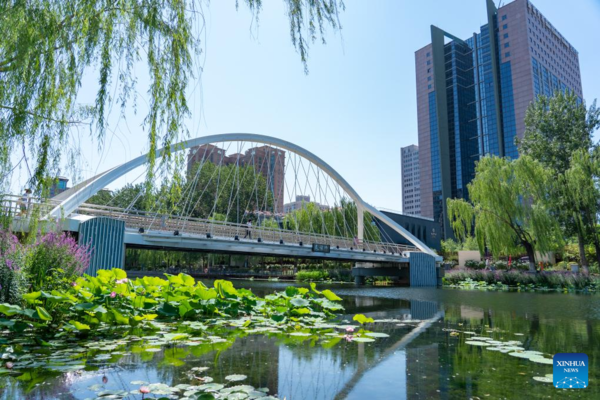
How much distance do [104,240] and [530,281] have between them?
67.6 ft

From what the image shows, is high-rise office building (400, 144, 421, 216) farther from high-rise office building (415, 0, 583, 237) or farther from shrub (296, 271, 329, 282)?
shrub (296, 271, 329, 282)

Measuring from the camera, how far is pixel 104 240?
1332 centimetres

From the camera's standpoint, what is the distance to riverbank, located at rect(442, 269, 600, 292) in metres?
18.7

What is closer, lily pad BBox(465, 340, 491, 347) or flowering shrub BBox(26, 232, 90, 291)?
lily pad BBox(465, 340, 491, 347)

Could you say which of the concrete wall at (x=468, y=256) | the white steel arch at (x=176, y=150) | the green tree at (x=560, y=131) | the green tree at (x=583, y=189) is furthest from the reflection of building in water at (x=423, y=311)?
the concrete wall at (x=468, y=256)

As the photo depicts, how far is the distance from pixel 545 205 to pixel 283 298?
791 inches

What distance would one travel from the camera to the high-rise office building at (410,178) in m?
121

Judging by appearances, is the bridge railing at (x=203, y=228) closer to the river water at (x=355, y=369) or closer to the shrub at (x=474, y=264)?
the shrub at (x=474, y=264)

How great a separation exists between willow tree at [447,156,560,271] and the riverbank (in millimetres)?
1364

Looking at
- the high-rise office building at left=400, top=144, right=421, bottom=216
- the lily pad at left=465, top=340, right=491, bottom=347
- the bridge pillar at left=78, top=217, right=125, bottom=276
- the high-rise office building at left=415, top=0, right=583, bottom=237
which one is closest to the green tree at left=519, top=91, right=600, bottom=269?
the lily pad at left=465, top=340, right=491, bottom=347

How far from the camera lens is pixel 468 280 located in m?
24.4

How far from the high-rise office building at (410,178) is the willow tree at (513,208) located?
9913cm

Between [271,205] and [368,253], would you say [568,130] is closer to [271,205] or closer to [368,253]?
[368,253]

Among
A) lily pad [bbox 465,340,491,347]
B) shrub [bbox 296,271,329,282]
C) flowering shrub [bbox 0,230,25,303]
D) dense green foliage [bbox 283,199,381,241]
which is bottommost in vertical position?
shrub [bbox 296,271,329,282]
